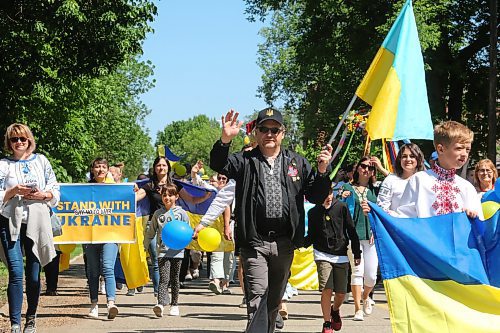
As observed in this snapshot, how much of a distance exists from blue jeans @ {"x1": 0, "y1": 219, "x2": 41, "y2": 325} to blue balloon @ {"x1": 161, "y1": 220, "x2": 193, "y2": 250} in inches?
82.7

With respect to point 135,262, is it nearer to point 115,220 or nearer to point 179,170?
point 115,220

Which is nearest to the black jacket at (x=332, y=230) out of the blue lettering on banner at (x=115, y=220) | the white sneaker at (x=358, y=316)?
the white sneaker at (x=358, y=316)

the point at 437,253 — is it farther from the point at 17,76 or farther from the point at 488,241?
the point at 17,76

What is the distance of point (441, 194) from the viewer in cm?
730

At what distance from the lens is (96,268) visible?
11.4 metres

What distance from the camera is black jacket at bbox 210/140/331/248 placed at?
766 centimetres

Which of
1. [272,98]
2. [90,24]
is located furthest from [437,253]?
[272,98]

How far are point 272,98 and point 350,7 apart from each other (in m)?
30.1

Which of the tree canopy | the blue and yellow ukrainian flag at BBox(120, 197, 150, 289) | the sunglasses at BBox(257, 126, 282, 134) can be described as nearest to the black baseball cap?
the sunglasses at BBox(257, 126, 282, 134)

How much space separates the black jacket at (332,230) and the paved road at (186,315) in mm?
852

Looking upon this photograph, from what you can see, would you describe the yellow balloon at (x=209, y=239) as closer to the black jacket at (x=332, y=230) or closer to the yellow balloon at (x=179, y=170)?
the black jacket at (x=332, y=230)

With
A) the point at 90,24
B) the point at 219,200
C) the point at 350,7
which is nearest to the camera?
the point at 219,200

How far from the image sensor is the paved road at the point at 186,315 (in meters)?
10.5

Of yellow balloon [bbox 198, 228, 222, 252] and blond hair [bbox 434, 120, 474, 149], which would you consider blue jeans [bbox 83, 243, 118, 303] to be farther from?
blond hair [bbox 434, 120, 474, 149]
